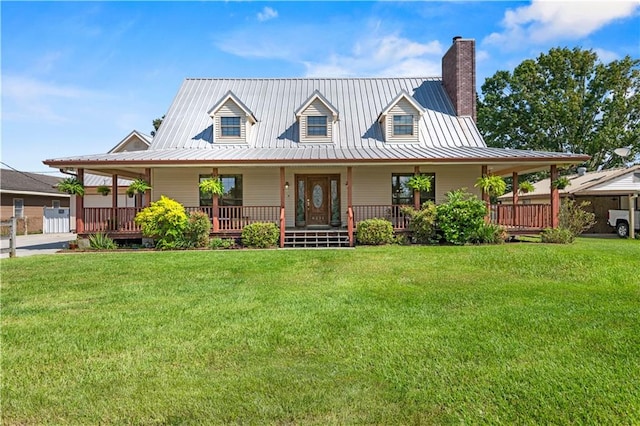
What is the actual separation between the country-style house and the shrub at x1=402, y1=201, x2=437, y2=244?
70 centimetres

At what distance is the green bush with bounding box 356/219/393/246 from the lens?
43.0 ft

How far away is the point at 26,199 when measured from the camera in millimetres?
23953

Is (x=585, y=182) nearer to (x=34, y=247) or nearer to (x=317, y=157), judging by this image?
(x=317, y=157)

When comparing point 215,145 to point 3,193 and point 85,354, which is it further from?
point 3,193

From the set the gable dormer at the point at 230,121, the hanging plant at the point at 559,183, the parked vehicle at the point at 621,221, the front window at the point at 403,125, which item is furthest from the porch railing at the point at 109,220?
the parked vehicle at the point at 621,221

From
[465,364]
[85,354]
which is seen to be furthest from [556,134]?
[85,354]

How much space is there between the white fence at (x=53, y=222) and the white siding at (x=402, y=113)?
22.4m

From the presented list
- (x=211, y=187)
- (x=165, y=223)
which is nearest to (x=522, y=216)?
(x=211, y=187)

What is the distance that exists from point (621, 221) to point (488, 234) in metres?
11.3

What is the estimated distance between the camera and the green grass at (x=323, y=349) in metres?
2.94

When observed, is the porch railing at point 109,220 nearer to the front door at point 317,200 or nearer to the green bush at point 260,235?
the green bush at point 260,235

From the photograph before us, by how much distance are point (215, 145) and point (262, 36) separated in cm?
551

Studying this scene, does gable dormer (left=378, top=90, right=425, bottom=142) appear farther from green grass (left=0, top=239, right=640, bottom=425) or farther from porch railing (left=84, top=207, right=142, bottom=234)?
porch railing (left=84, top=207, right=142, bottom=234)

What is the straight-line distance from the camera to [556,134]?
3181 centimetres
